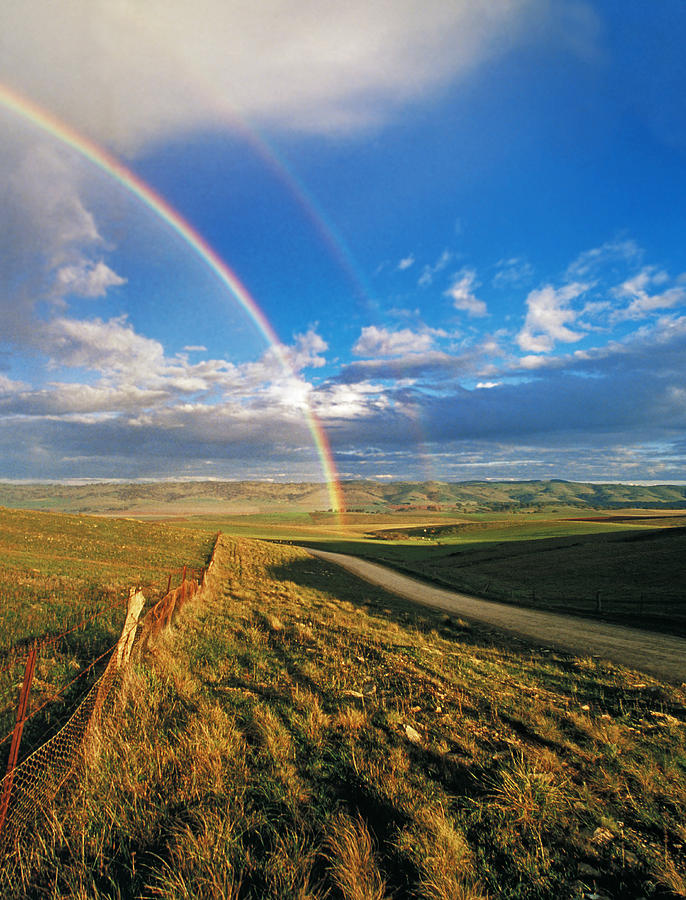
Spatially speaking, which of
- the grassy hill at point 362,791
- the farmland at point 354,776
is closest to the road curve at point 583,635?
the farmland at point 354,776

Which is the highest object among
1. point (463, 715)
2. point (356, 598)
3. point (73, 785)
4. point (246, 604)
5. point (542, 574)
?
point (73, 785)

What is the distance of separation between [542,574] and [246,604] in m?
35.9

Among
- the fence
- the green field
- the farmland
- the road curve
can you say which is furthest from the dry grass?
the green field

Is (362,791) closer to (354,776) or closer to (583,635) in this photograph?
(354,776)

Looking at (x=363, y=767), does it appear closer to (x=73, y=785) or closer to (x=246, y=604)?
(x=73, y=785)

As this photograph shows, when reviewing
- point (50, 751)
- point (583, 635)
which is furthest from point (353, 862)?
point (583, 635)

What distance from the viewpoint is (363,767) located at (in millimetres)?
5598

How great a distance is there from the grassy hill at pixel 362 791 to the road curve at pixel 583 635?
16.8 ft

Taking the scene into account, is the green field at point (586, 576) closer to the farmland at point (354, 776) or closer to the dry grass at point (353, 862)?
the farmland at point (354, 776)

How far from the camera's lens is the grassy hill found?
12.7 feet

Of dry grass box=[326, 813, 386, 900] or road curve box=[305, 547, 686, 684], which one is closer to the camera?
dry grass box=[326, 813, 386, 900]

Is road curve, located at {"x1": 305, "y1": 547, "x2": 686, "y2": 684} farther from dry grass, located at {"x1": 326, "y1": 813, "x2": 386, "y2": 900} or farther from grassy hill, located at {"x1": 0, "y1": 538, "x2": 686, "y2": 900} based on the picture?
dry grass, located at {"x1": 326, "y1": 813, "x2": 386, "y2": 900}

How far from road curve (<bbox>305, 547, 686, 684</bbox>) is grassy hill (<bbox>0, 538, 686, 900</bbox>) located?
513 centimetres

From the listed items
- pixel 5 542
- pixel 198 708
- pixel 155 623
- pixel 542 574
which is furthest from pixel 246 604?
pixel 542 574
